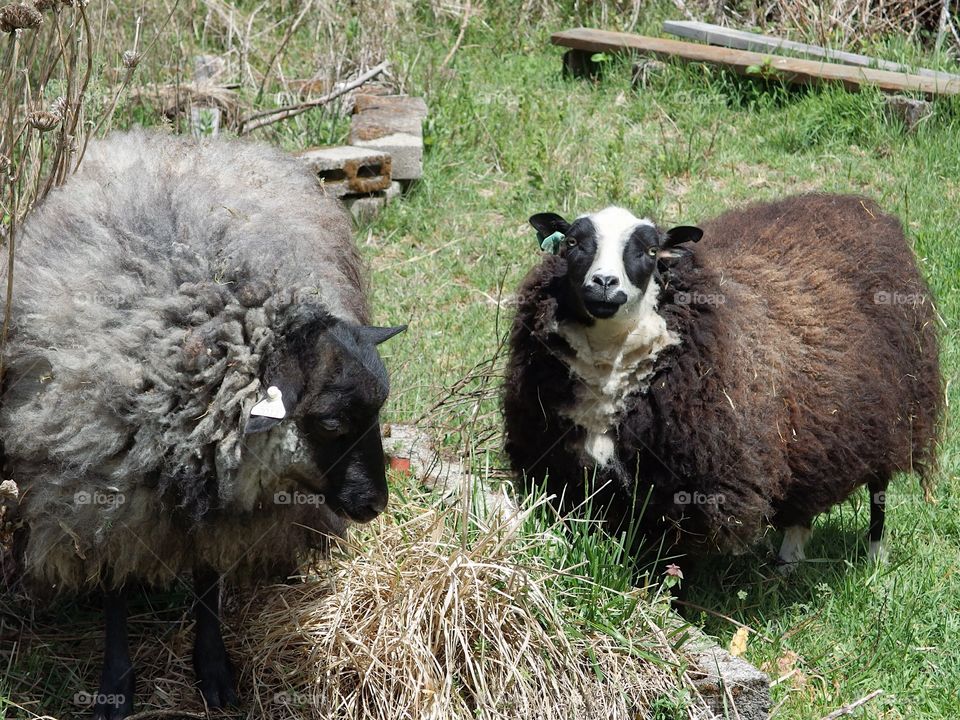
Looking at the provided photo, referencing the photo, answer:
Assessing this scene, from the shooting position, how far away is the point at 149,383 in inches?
137

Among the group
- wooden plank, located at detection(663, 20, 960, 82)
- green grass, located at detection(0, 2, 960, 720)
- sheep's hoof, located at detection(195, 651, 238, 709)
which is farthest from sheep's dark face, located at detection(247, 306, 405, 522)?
wooden plank, located at detection(663, 20, 960, 82)

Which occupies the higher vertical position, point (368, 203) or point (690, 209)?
point (368, 203)

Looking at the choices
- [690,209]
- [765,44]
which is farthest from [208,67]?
[765,44]

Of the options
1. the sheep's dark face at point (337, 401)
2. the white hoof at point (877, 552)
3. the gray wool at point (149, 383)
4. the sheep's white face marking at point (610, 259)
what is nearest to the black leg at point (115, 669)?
the gray wool at point (149, 383)

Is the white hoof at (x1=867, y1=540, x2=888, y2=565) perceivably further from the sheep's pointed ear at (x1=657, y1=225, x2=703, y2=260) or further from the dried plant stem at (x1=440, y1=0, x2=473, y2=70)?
the dried plant stem at (x1=440, y1=0, x2=473, y2=70)

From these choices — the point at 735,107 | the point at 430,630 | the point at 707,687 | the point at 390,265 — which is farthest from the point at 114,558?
the point at 735,107

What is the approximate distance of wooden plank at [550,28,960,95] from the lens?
8844mm

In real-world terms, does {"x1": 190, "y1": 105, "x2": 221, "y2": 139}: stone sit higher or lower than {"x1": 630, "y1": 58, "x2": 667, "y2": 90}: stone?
higher

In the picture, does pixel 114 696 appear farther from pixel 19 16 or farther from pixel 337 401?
pixel 19 16

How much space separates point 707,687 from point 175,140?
2998mm

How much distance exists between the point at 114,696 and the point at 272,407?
133 cm

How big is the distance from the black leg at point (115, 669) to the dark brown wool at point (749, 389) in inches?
66.9

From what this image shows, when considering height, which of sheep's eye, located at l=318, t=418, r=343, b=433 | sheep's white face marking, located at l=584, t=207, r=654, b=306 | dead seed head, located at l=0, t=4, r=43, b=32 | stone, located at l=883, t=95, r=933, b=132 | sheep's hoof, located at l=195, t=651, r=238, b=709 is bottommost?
sheep's hoof, located at l=195, t=651, r=238, b=709

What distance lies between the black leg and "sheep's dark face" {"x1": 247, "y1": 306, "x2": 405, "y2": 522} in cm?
93
